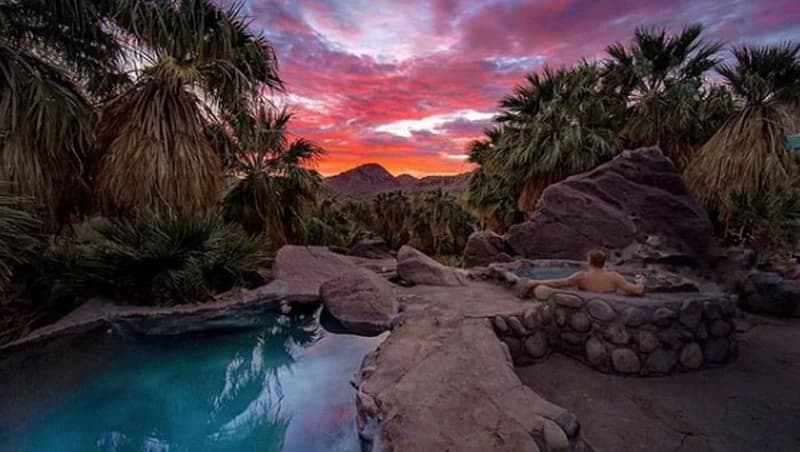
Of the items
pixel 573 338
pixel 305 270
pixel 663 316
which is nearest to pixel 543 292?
pixel 573 338

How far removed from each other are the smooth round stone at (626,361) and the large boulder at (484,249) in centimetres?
731

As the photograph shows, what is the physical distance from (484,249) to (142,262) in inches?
357

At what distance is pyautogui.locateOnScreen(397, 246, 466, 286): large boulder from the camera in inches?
306

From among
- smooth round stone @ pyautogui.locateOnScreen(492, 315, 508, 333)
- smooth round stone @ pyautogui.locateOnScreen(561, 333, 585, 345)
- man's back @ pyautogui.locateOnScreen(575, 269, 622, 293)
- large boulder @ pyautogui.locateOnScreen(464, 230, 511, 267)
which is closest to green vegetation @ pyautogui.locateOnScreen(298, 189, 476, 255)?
large boulder @ pyautogui.locateOnScreen(464, 230, 511, 267)

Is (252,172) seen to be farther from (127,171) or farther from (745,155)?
(745,155)

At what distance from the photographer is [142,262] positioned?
21.9 feet

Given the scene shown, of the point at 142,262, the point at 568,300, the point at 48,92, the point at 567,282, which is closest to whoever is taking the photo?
the point at 568,300

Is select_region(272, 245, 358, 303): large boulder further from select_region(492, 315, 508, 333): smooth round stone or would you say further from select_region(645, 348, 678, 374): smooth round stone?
select_region(645, 348, 678, 374): smooth round stone

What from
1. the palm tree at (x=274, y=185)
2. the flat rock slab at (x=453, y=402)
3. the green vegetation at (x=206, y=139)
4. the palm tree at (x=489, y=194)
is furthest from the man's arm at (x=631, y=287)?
the palm tree at (x=489, y=194)

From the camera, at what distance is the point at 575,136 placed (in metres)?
11.8

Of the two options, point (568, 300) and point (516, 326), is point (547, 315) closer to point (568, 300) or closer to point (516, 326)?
point (568, 300)

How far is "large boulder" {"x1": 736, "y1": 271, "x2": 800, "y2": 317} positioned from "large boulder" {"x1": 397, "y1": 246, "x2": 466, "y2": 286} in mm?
5009

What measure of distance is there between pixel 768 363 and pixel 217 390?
21.8 ft

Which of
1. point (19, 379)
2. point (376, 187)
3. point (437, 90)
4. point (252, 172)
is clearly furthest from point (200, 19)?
point (376, 187)
